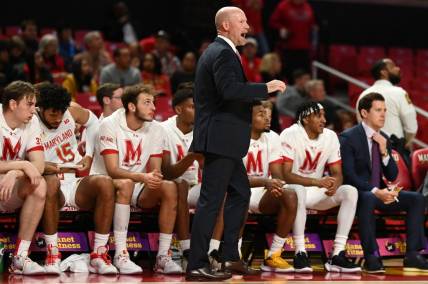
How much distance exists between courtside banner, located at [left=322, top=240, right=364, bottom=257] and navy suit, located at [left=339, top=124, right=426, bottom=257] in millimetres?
425

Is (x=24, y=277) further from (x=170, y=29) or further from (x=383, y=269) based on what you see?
(x=170, y=29)

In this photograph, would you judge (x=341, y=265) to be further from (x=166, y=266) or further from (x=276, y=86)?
(x=276, y=86)

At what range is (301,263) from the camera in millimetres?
8391

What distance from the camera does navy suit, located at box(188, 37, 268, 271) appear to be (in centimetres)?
737

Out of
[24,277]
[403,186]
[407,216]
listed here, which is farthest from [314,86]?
[24,277]

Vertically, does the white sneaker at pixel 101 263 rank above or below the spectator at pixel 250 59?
below

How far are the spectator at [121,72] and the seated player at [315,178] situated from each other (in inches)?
168

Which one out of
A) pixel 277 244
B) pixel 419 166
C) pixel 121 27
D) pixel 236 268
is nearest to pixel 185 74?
pixel 121 27

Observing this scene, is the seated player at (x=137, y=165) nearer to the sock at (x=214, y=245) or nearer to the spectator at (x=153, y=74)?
the sock at (x=214, y=245)

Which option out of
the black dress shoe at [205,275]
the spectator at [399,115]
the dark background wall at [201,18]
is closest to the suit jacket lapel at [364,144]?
the spectator at [399,115]

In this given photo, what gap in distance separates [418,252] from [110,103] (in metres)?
3.28

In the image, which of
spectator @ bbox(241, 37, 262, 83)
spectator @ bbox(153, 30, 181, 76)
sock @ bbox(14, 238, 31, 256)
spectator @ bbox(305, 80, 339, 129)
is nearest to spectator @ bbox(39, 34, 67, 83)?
spectator @ bbox(153, 30, 181, 76)

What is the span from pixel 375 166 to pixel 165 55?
6.42 meters

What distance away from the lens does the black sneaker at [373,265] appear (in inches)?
335
